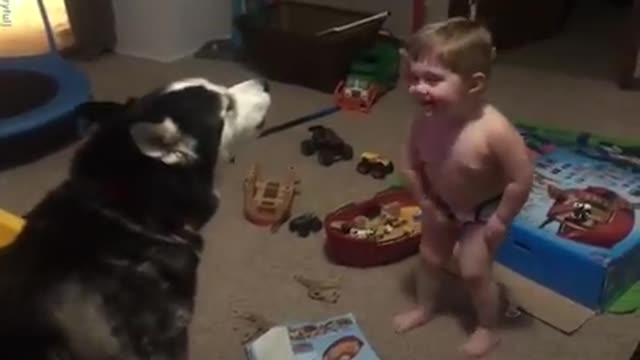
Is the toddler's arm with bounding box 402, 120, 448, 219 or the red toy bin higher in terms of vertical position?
the toddler's arm with bounding box 402, 120, 448, 219

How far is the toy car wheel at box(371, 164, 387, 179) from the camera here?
2328 millimetres

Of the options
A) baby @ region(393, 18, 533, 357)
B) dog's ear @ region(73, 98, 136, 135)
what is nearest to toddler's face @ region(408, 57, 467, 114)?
baby @ region(393, 18, 533, 357)

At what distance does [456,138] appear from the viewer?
1.71m

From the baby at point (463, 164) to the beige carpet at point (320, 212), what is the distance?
0.08 m

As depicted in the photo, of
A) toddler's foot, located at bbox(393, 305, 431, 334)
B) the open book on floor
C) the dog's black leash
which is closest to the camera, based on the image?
the open book on floor

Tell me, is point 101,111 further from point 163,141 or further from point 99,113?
point 163,141

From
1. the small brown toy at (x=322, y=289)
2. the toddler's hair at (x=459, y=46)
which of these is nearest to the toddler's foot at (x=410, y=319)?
the small brown toy at (x=322, y=289)

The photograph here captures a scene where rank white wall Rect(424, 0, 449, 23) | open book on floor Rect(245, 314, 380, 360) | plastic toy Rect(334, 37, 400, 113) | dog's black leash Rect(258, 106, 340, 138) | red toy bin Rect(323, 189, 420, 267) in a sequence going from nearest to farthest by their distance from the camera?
open book on floor Rect(245, 314, 380, 360)
red toy bin Rect(323, 189, 420, 267)
dog's black leash Rect(258, 106, 340, 138)
plastic toy Rect(334, 37, 400, 113)
white wall Rect(424, 0, 449, 23)

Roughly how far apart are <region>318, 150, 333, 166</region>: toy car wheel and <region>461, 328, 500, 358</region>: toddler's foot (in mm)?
688

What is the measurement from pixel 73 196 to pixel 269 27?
5.04ft

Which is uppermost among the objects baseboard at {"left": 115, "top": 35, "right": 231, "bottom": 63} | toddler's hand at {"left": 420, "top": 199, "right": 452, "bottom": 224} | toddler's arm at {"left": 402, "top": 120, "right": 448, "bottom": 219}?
toddler's arm at {"left": 402, "top": 120, "right": 448, "bottom": 219}

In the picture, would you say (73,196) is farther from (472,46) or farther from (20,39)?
(20,39)

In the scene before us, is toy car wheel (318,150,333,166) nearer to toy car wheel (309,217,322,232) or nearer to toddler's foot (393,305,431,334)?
toy car wheel (309,217,322,232)

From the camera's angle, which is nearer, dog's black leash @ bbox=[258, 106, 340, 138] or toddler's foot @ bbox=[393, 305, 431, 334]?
toddler's foot @ bbox=[393, 305, 431, 334]
